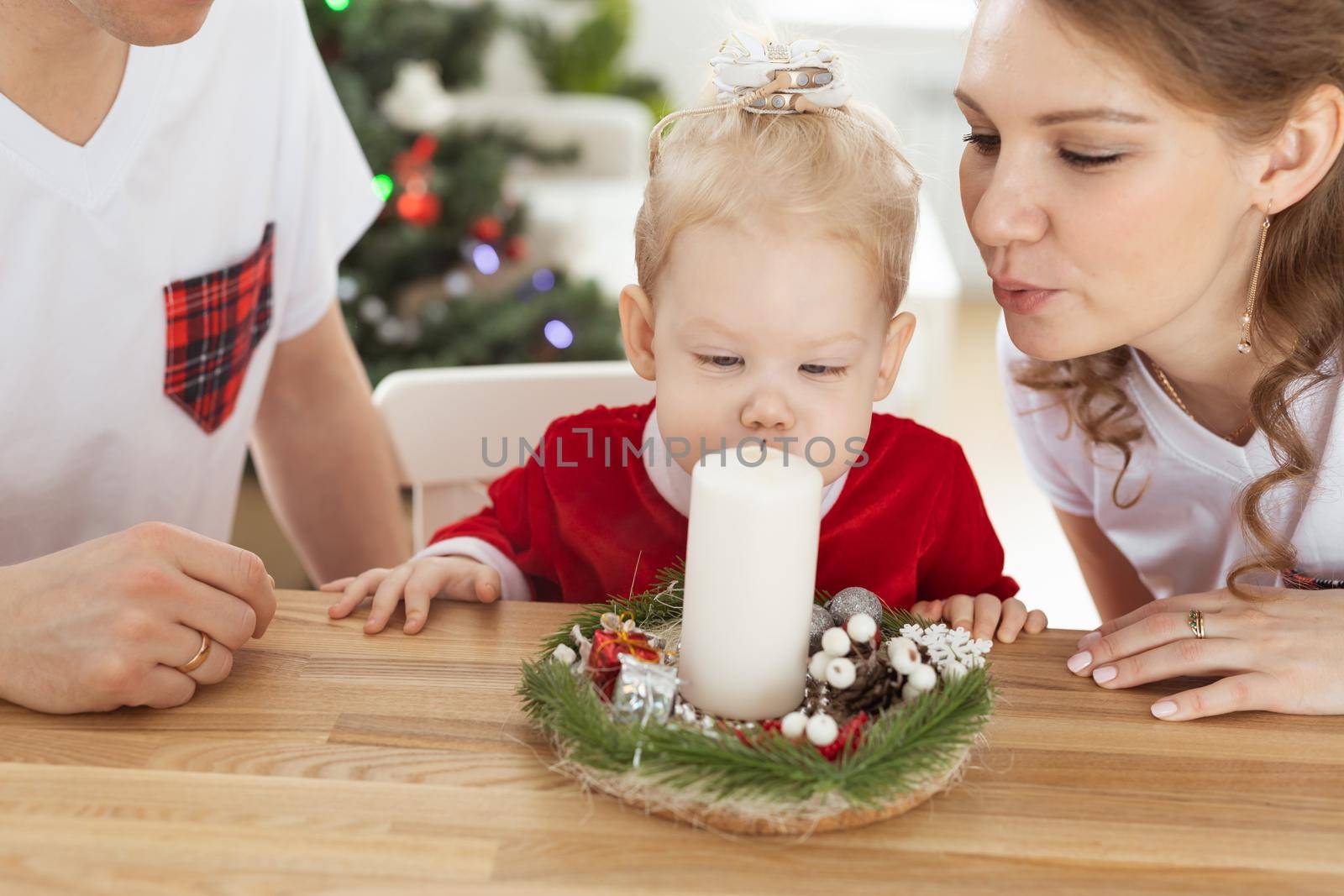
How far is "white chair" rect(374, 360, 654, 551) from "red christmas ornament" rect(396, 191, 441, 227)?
1.53 m

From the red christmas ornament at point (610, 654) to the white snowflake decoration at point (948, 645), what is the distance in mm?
209

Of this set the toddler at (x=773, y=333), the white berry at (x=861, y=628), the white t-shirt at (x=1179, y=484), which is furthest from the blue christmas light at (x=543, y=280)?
the white berry at (x=861, y=628)

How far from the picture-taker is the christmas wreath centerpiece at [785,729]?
0.78m

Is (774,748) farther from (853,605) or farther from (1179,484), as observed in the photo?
(1179,484)

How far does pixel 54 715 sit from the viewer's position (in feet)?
3.01

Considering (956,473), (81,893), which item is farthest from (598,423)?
(81,893)

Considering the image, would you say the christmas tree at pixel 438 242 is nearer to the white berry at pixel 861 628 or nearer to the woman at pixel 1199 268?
the woman at pixel 1199 268

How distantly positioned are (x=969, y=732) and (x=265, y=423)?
1.24 m

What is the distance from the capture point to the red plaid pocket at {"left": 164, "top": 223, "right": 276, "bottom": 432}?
1.43m

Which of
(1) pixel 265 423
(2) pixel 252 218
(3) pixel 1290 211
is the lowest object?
(1) pixel 265 423

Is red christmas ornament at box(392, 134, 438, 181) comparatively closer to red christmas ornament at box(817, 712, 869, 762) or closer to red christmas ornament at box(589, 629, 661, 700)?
red christmas ornament at box(589, 629, 661, 700)

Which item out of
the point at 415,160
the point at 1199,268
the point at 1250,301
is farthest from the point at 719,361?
the point at 415,160

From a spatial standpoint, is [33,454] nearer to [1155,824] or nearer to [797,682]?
[797,682]

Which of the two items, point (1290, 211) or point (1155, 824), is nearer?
point (1155, 824)
